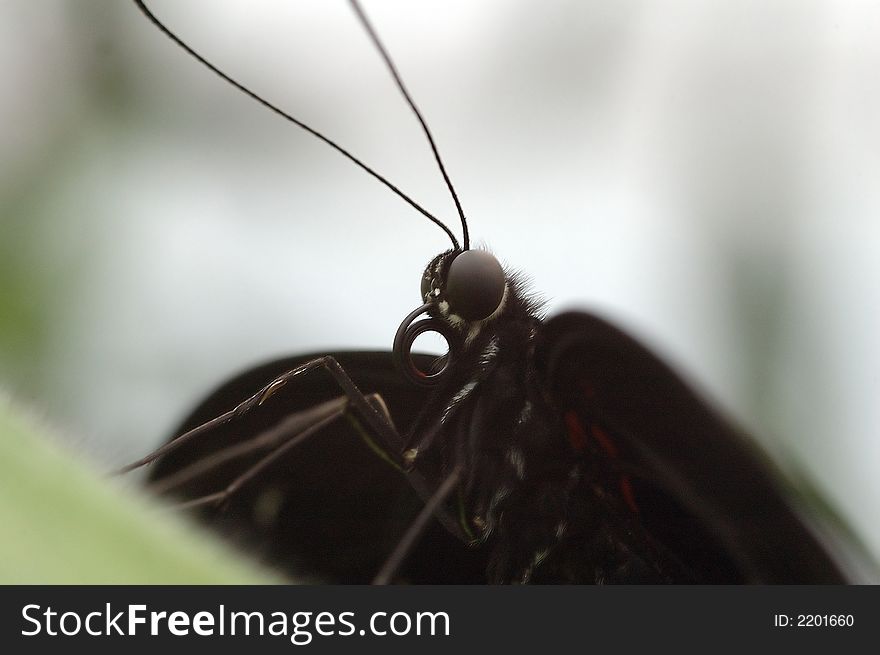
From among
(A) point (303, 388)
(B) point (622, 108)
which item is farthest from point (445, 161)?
(A) point (303, 388)

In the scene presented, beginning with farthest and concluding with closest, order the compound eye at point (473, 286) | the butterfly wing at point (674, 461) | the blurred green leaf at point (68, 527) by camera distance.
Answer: the compound eye at point (473, 286) < the butterfly wing at point (674, 461) < the blurred green leaf at point (68, 527)

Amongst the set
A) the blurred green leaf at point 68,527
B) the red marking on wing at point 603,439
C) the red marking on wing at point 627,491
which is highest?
the blurred green leaf at point 68,527

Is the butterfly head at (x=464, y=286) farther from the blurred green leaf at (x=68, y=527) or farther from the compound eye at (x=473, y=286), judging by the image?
the blurred green leaf at (x=68, y=527)

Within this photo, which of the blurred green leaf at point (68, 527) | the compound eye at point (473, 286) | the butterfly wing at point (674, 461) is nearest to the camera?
the blurred green leaf at point (68, 527)

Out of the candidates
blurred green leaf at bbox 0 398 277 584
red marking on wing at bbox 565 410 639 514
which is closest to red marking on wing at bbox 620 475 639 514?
red marking on wing at bbox 565 410 639 514

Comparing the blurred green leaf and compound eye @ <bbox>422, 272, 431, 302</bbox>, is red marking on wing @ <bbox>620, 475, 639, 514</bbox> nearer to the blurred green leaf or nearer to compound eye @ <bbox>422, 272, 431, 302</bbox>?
compound eye @ <bbox>422, 272, 431, 302</bbox>

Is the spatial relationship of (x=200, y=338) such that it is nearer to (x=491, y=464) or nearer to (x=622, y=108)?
(x=491, y=464)

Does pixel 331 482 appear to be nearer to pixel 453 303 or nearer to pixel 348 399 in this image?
pixel 348 399

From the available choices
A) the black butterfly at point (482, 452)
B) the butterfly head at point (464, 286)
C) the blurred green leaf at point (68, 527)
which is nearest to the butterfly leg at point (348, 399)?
the black butterfly at point (482, 452)
